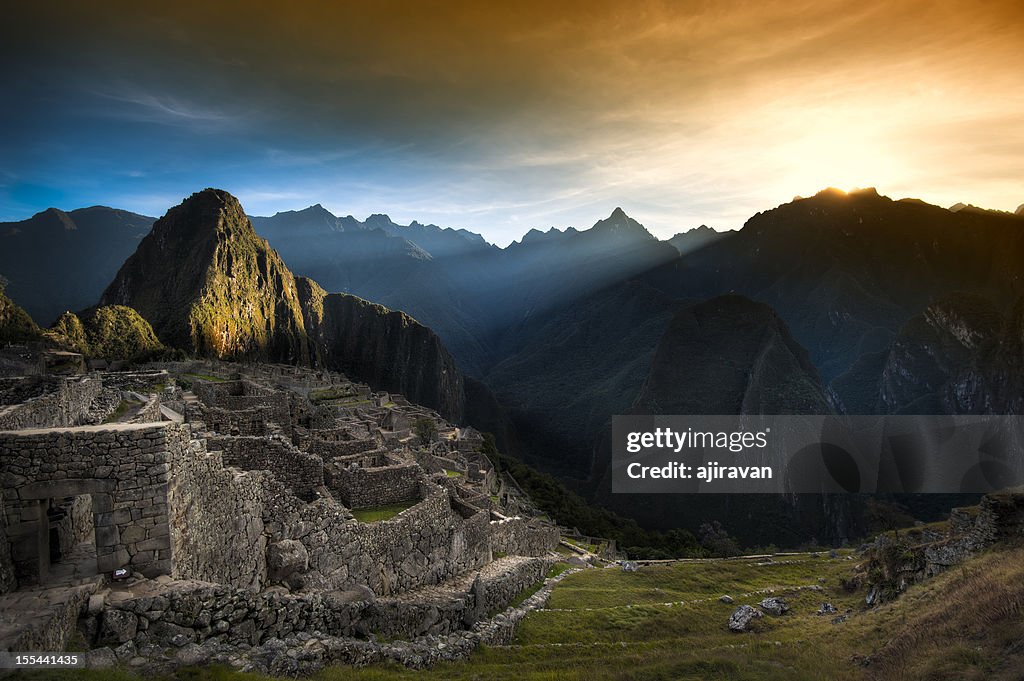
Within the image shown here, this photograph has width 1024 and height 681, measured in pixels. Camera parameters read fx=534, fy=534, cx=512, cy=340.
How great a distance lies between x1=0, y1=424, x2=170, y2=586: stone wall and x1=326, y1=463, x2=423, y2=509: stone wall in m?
8.27

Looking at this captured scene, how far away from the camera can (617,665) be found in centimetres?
1212

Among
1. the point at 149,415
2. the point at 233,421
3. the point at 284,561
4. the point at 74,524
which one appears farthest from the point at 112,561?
the point at 233,421

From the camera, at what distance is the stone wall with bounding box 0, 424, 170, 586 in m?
6.82

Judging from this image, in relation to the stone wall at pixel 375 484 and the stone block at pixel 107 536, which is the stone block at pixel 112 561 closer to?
the stone block at pixel 107 536

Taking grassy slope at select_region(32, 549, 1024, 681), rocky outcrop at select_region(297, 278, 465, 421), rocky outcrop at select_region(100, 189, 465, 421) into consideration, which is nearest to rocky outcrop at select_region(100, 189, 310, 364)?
rocky outcrop at select_region(100, 189, 465, 421)

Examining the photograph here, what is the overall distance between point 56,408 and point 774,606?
23.0 m

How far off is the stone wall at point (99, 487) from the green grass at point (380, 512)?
7633 millimetres

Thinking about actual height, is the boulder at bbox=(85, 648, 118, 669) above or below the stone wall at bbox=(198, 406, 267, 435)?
below

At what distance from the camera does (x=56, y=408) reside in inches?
474

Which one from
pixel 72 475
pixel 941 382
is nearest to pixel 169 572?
pixel 72 475

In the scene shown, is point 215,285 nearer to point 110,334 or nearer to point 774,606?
point 110,334

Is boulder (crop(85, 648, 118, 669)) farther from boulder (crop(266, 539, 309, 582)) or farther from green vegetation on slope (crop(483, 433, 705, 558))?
green vegetation on slope (crop(483, 433, 705, 558))

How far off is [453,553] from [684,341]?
443 feet

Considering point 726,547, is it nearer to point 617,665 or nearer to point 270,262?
point 617,665
